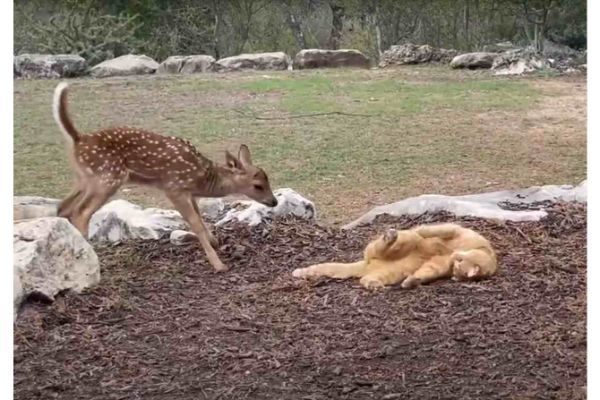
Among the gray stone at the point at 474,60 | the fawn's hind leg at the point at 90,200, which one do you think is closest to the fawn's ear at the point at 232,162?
the fawn's hind leg at the point at 90,200

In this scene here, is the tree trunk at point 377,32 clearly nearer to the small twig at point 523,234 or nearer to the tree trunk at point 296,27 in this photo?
the tree trunk at point 296,27

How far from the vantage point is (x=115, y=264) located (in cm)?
276

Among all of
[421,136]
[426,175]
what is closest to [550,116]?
[421,136]

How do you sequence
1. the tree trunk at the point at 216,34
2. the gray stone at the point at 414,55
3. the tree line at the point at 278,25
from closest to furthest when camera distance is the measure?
the tree line at the point at 278,25, the tree trunk at the point at 216,34, the gray stone at the point at 414,55

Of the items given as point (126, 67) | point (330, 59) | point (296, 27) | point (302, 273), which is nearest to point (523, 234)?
point (302, 273)

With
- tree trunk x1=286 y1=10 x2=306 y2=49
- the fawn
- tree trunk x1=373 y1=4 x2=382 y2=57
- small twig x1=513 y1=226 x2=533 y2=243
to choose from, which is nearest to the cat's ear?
small twig x1=513 y1=226 x2=533 y2=243

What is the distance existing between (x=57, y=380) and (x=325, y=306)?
681mm

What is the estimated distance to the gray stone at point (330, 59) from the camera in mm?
6765

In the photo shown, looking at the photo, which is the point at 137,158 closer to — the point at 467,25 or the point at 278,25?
the point at 278,25

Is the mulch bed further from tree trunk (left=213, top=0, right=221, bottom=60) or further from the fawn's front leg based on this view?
tree trunk (left=213, top=0, right=221, bottom=60)

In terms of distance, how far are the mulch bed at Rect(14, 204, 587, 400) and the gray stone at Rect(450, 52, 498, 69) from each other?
496cm

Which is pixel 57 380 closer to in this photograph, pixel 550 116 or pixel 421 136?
pixel 421 136

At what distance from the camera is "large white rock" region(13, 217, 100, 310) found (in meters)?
2.27

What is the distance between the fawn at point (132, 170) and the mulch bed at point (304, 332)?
223mm
